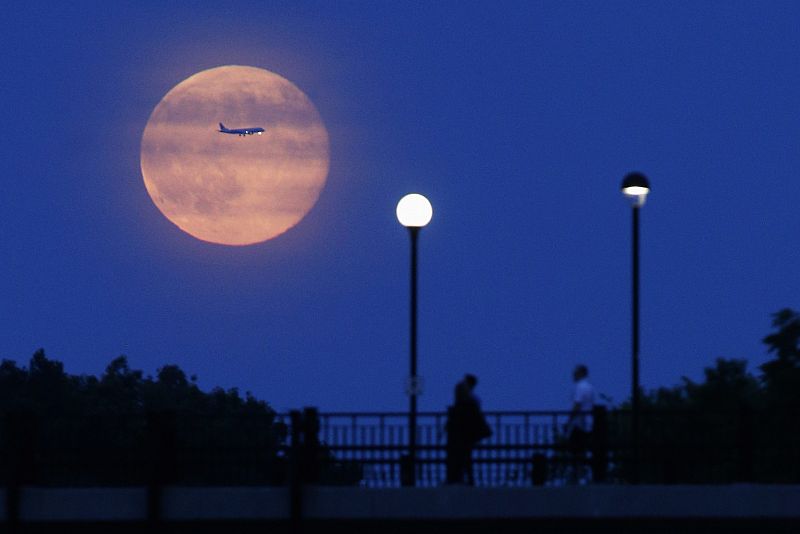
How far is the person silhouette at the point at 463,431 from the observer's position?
2448 cm

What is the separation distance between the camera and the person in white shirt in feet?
81.3

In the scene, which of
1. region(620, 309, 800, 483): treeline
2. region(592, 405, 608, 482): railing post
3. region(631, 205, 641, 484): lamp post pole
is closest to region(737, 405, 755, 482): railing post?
region(620, 309, 800, 483): treeline

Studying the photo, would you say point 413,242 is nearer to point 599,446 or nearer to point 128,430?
point 599,446

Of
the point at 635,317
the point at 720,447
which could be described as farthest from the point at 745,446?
the point at 635,317

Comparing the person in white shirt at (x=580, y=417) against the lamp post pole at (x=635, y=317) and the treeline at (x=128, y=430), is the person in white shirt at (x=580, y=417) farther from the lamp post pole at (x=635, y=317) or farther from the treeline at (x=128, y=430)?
the treeline at (x=128, y=430)

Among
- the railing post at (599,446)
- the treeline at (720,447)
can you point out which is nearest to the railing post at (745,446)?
the treeline at (720,447)

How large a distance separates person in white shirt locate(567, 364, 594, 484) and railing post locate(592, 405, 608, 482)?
15 centimetres

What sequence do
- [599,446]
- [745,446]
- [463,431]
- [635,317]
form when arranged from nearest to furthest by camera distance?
[745,446], [599,446], [463,431], [635,317]

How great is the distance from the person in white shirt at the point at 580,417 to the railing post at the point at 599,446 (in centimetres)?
15

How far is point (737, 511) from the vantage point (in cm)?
2339

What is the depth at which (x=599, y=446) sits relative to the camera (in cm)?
2455

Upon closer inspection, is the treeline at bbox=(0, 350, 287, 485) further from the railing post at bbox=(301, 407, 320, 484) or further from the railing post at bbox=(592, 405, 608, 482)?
the railing post at bbox=(592, 405, 608, 482)

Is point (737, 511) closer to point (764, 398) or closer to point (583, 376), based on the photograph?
point (583, 376)

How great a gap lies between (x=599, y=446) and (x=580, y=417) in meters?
0.72
